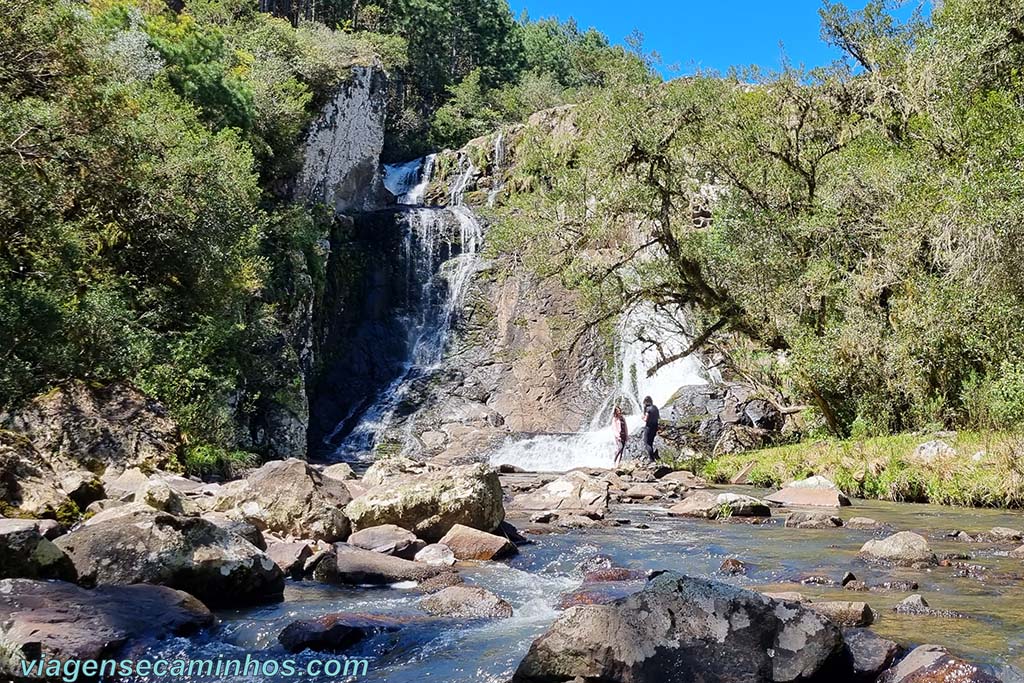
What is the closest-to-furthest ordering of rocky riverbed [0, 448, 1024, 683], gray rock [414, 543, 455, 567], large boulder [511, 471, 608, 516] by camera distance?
1. rocky riverbed [0, 448, 1024, 683]
2. gray rock [414, 543, 455, 567]
3. large boulder [511, 471, 608, 516]

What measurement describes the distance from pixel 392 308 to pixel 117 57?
1278 centimetres

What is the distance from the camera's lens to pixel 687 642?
4555 mm

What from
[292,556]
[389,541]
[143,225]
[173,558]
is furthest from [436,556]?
[143,225]

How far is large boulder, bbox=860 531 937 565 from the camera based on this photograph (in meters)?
8.30

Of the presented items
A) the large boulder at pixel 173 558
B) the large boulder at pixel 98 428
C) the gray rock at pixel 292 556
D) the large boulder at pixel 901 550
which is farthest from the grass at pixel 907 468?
the large boulder at pixel 98 428

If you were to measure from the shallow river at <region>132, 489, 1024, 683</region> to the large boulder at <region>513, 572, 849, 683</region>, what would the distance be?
0.63 m

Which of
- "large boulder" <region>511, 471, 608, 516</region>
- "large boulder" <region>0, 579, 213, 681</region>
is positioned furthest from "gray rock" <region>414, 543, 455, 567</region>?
"large boulder" <region>511, 471, 608, 516</region>

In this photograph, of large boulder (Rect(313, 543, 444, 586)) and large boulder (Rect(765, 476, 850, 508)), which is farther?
large boulder (Rect(765, 476, 850, 508))

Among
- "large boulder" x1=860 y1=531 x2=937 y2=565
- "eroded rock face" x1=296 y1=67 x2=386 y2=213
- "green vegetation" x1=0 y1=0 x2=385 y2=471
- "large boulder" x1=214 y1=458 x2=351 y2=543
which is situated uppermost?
→ "eroded rock face" x1=296 y1=67 x2=386 y2=213

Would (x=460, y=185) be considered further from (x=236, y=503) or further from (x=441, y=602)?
(x=441, y=602)

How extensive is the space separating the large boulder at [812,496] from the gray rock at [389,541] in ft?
25.0

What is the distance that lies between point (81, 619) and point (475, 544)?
15.1 ft

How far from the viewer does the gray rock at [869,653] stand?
15.5 ft

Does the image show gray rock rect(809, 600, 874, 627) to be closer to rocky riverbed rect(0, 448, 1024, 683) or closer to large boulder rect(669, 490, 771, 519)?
rocky riverbed rect(0, 448, 1024, 683)
